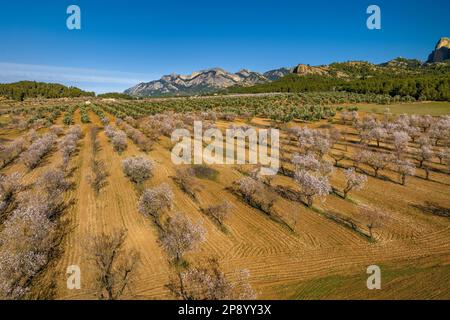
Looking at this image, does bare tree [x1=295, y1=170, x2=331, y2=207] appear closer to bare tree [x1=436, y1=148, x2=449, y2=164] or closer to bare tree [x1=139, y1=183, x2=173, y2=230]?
bare tree [x1=139, y1=183, x2=173, y2=230]

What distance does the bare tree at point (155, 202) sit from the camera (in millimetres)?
33625

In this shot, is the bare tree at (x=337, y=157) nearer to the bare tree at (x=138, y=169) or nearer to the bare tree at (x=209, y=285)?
the bare tree at (x=138, y=169)

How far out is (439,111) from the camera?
108 meters

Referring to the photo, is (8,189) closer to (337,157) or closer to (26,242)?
(26,242)

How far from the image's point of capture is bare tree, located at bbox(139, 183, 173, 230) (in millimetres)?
33625

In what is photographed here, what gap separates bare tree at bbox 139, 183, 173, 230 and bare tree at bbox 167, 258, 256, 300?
11.0 metres

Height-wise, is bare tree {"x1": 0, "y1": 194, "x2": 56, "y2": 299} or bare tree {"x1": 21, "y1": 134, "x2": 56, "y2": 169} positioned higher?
bare tree {"x1": 21, "y1": 134, "x2": 56, "y2": 169}

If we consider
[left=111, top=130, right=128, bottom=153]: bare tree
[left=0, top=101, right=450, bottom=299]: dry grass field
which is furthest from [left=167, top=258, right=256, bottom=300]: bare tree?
[left=111, top=130, right=128, bottom=153]: bare tree

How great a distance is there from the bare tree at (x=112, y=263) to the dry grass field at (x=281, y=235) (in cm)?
61

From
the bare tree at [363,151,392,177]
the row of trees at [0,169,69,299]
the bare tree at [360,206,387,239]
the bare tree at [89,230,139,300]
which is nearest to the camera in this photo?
the row of trees at [0,169,69,299]

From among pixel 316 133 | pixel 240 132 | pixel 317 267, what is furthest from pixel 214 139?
pixel 317 267

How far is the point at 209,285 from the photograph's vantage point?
19.5 m

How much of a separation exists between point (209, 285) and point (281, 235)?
13411 mm

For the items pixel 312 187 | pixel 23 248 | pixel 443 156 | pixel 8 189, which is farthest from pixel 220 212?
pixel 443 156
